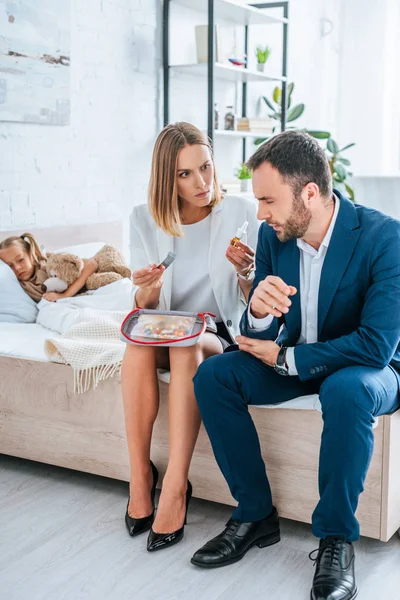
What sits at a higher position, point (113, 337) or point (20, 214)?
point (20, 214)

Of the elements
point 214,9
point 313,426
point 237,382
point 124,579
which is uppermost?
point 214,9

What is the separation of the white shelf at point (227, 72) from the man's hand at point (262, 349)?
2.38m

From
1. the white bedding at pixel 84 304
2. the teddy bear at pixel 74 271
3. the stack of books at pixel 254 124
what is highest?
the stack of books at pixel 254 124

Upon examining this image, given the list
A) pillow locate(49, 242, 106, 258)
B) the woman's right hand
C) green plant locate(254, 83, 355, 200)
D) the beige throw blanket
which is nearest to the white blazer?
the woman's right hand

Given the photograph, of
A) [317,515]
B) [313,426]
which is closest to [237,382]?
[313,426]

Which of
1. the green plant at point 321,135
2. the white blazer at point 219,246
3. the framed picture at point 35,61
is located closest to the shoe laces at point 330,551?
the white blazer at point 219,246

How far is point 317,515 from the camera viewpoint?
1672 millimetres

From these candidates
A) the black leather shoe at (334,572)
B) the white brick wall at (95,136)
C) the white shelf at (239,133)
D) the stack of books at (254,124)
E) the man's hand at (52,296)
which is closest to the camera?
the black leather shoe at (334,572)

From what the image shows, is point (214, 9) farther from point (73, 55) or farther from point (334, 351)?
point (334, 351)

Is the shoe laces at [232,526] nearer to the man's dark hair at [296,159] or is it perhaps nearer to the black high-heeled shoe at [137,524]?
the black high-heeled shoe at [137,524]

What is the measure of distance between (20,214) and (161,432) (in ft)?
4.60

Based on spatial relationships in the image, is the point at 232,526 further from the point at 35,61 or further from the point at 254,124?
the point at 254,124

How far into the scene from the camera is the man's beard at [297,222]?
68.6 inches

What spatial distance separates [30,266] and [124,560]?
1.32 m
